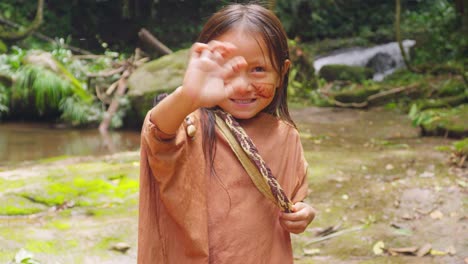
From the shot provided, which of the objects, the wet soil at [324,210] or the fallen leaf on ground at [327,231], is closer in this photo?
the wet soil at [324,210]

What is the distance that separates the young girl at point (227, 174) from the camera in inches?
56.6

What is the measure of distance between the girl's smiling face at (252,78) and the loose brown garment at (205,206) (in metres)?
0.08

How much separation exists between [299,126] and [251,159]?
20.4ft

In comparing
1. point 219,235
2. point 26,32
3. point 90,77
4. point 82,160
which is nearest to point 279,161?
point 219,235

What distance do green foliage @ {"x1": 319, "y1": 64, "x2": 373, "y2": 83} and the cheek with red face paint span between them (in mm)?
12026

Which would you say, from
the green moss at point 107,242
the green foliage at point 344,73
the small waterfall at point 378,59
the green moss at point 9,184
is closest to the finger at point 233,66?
the green moss at point 107,242

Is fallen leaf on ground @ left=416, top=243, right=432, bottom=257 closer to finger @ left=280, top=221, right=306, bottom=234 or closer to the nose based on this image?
finger @ left=280, top=221, right=306, bottom=234

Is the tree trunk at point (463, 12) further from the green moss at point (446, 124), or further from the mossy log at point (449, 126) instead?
the mossy log at point (449, 126)

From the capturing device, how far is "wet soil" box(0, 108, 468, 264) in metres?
2.83

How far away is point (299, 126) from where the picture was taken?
25.2 feet

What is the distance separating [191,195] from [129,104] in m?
6.95

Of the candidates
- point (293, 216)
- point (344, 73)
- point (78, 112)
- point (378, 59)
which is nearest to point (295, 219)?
Result: point (293, 216)

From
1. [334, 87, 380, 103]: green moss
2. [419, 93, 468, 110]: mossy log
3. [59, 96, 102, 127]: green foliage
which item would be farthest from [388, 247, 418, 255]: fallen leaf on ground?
[334, 87, 380, 103]: green moss

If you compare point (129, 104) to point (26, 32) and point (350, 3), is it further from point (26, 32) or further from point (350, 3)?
point (350, 3)
